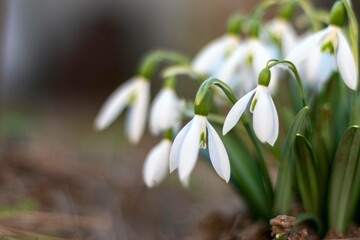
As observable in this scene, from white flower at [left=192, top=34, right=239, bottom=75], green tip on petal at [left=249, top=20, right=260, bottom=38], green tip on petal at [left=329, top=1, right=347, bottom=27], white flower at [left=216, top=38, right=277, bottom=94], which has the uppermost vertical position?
white flower at [left=192, top=34, right=239, bottom=75]

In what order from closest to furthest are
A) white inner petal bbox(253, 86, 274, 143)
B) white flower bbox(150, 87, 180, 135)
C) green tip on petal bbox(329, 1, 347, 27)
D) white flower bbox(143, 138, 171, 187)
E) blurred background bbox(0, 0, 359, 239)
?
white inner petal bbox(253, 86, 274, 143)
green tip on petal bbox(329, 1, 347, 27)
white flower bbox(143, 138, 171, 187)
white flower bbox(150, 87, 180, 135)
blurred background bbox(0, 0, 359, 239)

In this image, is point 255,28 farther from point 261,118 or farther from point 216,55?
point 261,118

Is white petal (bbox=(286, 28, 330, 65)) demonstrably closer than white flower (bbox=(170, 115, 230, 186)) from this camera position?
No

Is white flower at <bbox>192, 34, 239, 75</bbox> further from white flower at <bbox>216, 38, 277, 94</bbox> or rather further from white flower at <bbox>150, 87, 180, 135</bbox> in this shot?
white flower at <bbox>150, 87, 180, 135</bbox>

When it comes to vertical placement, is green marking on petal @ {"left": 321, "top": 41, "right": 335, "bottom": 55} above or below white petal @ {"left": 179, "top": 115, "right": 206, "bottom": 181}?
above

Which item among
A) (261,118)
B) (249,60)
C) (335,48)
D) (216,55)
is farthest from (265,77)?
(216,55)

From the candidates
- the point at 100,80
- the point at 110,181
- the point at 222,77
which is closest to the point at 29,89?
the point at 100,80

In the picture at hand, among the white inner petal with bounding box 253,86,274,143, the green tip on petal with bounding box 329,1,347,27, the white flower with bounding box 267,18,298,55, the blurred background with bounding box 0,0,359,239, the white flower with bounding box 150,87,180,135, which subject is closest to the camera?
the white inner petal with bounding box 253,86,274,143

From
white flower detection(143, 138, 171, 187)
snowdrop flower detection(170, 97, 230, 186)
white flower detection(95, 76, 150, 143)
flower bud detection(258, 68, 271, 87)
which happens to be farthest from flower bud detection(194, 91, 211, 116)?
white flower detection(95, 76, 150, 143)
